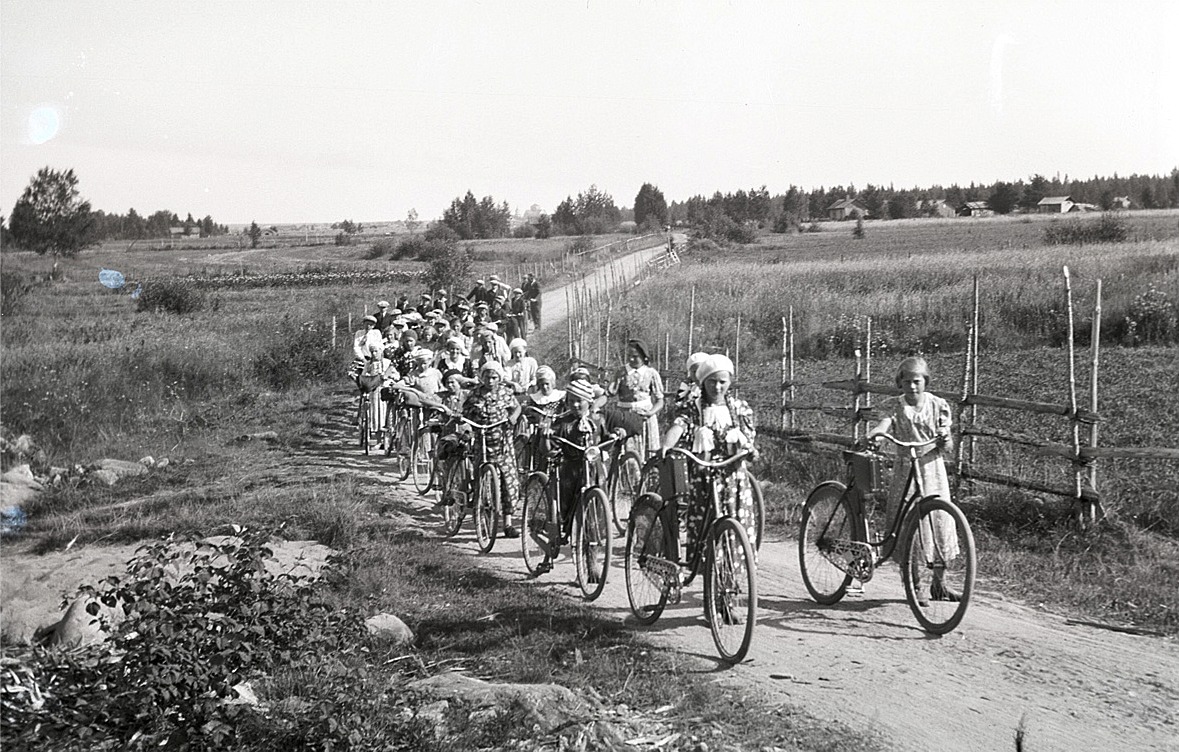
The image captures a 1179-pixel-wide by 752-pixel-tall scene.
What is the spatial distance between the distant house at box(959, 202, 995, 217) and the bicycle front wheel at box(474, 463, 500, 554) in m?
44.3

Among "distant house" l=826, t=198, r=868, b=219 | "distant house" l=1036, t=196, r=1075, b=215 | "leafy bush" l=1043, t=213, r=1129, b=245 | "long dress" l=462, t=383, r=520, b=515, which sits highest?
"distant house" l=826, t=198, r=868, b=219

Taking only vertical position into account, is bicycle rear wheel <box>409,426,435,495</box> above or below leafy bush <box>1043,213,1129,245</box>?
below

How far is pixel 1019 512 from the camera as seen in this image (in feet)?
28.6

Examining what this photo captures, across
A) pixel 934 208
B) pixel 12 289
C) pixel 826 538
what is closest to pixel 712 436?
pixel 826 538

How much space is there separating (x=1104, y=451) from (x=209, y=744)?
22.7 ft

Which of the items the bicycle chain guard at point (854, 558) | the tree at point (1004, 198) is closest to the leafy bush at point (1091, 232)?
the tree at point (1004, 198)

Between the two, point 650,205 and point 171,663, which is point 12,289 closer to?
point 171,663

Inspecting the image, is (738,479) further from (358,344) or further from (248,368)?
(248,368)

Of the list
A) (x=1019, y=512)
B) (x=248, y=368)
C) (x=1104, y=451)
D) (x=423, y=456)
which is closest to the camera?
(x=1104, y=451)

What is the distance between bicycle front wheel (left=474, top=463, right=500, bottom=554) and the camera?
359 inches

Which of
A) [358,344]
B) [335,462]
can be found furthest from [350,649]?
[358,344]

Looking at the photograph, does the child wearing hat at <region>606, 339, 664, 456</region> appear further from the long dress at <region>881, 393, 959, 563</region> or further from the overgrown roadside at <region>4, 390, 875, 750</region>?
the long dress at <region>881, 393, 959, 563</region>

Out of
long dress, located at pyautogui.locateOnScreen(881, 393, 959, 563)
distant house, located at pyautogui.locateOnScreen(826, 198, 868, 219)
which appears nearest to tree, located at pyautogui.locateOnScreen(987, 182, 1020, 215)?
distant house, located at pyautogui.locateOnScreen(826, 198, 868, 219)

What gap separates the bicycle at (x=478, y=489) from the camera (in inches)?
359
